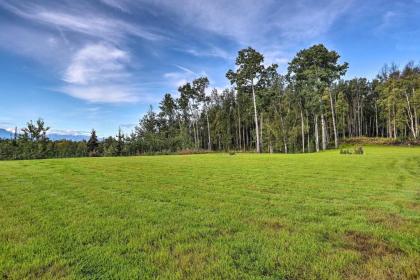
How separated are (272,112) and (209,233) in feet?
176

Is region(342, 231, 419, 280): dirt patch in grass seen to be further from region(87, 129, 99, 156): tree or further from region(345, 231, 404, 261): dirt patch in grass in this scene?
region(87, 129, 99, 156): tree

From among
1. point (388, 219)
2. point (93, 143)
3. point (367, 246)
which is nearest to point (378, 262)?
point (367, 246)

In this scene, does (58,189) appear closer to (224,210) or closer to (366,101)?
(224,210)

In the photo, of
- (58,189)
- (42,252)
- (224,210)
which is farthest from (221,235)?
(58,189)

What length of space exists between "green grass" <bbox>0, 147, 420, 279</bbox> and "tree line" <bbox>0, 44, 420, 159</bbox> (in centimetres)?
3275

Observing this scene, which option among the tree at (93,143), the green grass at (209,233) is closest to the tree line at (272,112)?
the tree at (93,143)

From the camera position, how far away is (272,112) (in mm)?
56688

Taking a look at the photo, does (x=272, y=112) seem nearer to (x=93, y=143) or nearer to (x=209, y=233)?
(x=93, y=143)

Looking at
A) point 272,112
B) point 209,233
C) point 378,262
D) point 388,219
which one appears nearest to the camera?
point 378,262

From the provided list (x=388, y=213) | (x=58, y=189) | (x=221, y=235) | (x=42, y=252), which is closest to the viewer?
(x=42, y=252)

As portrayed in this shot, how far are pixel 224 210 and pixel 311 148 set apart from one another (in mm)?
45165

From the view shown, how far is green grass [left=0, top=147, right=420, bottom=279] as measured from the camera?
138 inches

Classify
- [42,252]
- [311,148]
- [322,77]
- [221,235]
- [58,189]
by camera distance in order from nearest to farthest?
[42,252] < [221,235] < [58,189] < [322,77] < [311,148]

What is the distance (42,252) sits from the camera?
13.1ft
